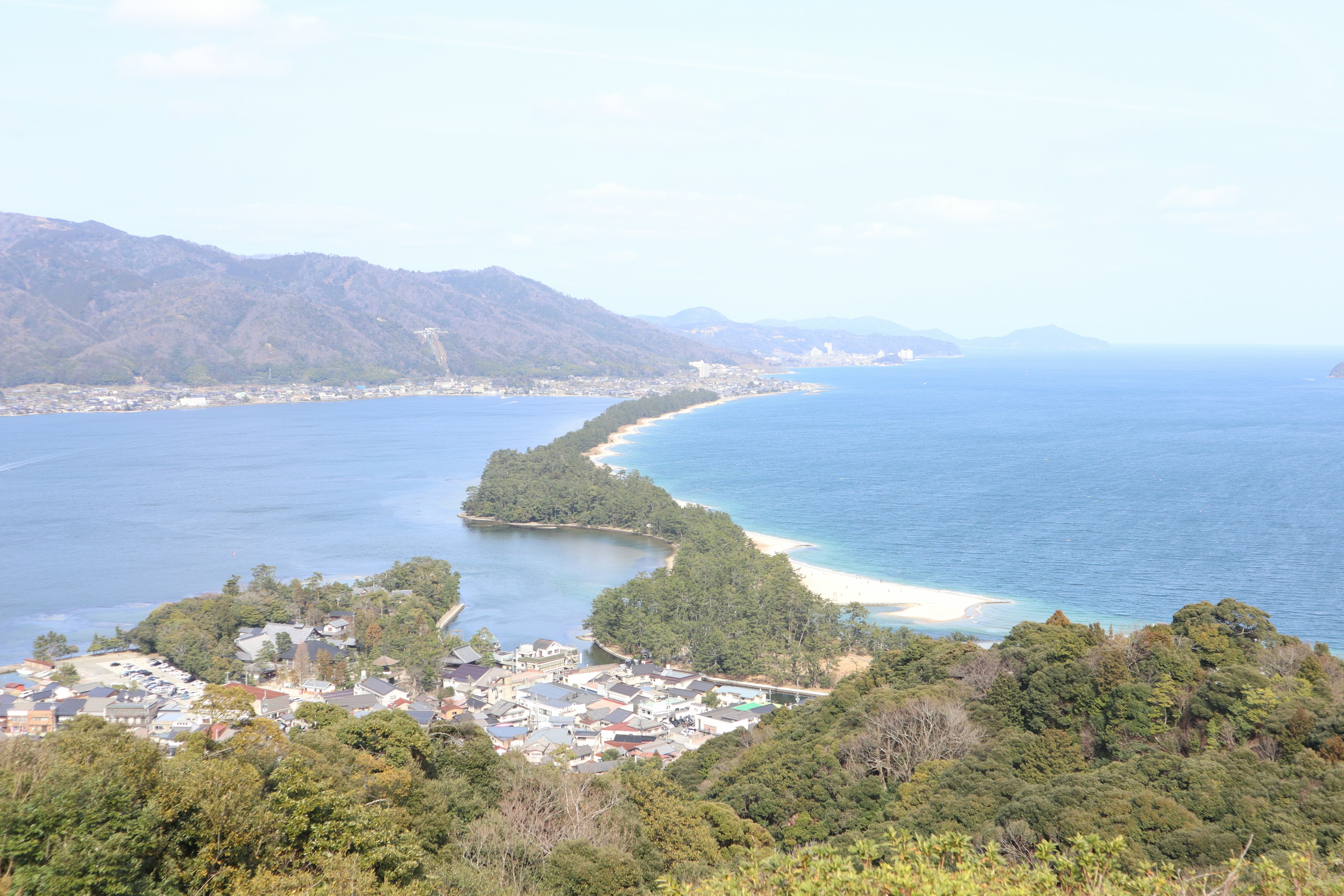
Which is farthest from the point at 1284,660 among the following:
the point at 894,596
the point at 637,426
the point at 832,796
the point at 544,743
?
the point at 637,426

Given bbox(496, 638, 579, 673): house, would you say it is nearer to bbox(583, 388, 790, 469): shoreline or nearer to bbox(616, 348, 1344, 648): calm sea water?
bbox(616, 348, 1344, 648): calm sea water

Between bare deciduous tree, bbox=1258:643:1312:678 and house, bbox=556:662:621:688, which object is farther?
house, bbox=556:662:621:688

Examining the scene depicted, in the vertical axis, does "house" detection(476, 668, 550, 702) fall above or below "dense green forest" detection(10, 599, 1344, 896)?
below

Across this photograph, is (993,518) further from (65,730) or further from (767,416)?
(767,416)

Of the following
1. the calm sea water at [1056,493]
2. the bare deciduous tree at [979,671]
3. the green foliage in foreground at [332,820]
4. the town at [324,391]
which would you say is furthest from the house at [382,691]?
the town at [324,391]

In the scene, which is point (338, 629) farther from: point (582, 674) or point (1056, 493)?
point (1056, 493)

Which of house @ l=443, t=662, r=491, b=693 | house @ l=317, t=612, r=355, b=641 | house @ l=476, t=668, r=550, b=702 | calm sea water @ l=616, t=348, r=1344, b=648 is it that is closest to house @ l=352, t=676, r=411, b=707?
house @ l=443, t=662, r=491, b=693
